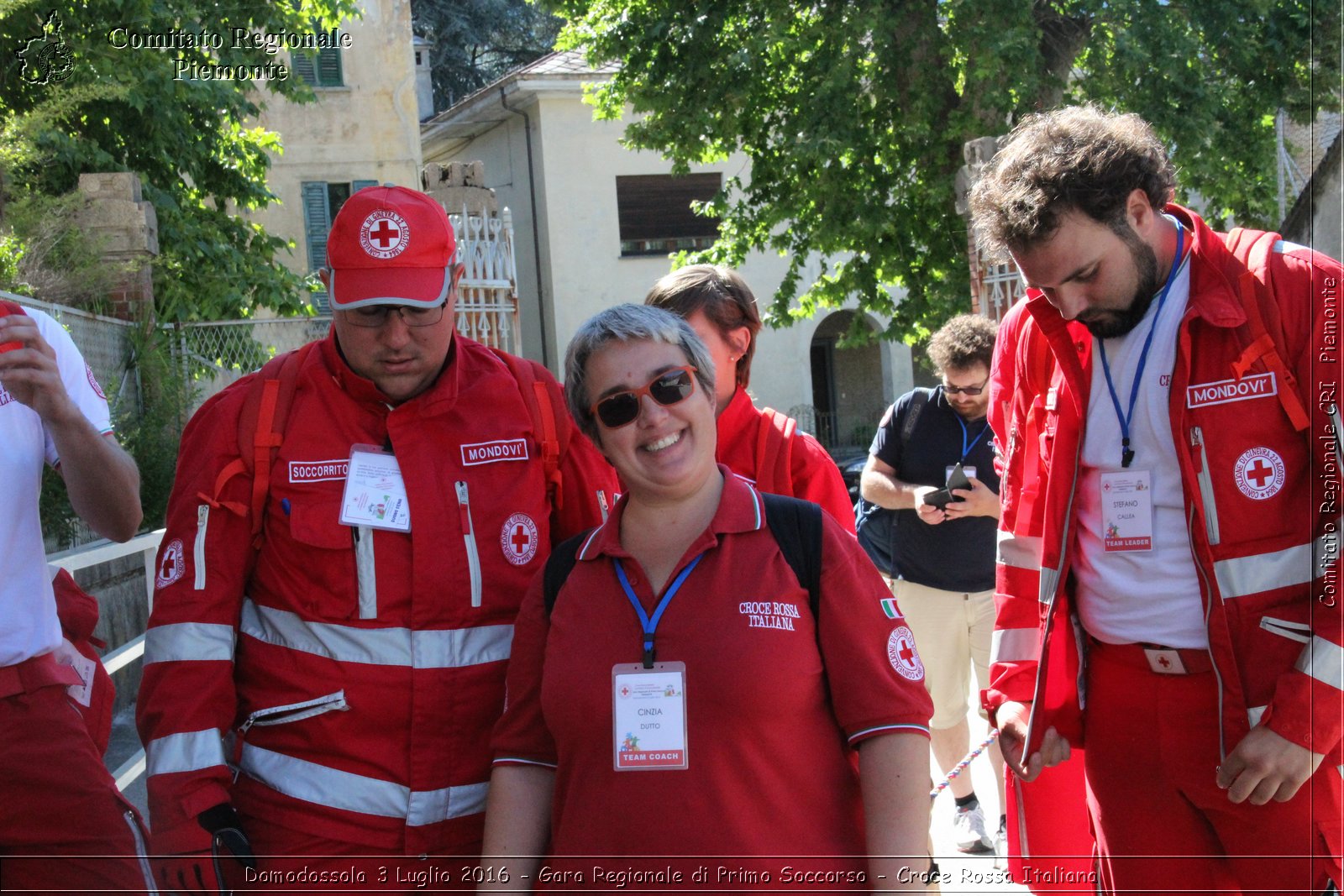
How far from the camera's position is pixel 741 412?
11.7 ft

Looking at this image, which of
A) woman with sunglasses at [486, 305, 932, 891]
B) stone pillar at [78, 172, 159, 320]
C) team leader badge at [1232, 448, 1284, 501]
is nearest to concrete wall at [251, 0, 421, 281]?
stone pillar at [78, 172, 159, 320]

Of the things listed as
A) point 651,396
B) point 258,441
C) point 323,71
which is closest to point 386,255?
point 258,441

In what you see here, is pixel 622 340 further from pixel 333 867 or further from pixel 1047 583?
pixel 333 867

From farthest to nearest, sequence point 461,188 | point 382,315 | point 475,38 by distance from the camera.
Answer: point 475,38 → point 461,188 → point 382,315

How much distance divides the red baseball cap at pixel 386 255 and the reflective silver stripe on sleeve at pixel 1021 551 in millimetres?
1535

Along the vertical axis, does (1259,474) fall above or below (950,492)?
above

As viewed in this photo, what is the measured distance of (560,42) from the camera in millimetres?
16156

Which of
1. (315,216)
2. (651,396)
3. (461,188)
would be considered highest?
(315,216)

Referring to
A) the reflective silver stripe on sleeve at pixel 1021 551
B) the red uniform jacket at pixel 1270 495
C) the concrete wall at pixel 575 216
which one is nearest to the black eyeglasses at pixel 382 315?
the reflective silver stripe on sleeve at pixel 1021 551

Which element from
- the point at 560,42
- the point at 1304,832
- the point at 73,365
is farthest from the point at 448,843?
the point at 560,42

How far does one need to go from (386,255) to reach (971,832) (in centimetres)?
383

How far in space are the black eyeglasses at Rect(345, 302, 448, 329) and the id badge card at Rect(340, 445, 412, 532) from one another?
29 cm

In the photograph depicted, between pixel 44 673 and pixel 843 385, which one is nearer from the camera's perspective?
pixel 44 673

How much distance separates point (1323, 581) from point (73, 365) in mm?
2905
